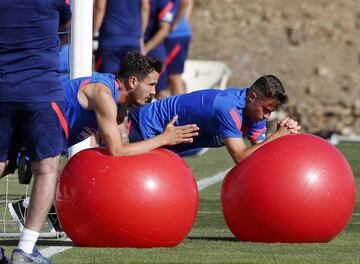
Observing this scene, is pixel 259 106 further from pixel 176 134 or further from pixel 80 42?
pixel 80 42

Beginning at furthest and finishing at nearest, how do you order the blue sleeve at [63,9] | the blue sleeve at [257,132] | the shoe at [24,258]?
the blue sleeve at [257,132] → the blue sleeve at [63,9] → the shoe at [24,258]

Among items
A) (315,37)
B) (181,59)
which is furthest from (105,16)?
(315,37)

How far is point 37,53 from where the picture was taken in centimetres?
728

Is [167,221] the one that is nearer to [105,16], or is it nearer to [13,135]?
[13,135]

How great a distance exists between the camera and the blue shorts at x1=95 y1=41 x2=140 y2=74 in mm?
14570

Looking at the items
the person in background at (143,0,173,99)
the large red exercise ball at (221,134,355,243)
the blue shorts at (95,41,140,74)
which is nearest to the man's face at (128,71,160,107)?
the large red exercise ball at (221,134,355,243)

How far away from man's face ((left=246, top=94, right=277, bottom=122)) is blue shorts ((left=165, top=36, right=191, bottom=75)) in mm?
7402

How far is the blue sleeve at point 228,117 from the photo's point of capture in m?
9.04

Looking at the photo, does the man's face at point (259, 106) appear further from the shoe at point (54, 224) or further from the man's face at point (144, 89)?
the shoe at point (54, 224)

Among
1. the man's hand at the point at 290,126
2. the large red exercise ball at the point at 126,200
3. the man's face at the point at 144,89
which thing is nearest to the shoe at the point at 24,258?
the large red exercise ball at the point at 126,200

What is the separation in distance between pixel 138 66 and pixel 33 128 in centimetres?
135

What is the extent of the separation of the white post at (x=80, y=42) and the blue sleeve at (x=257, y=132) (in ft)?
4.63

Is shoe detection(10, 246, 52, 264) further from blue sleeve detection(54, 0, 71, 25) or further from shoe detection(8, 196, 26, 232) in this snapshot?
shoe detection(8, 196, 26, 232)

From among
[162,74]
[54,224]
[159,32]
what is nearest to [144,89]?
[54,224]
